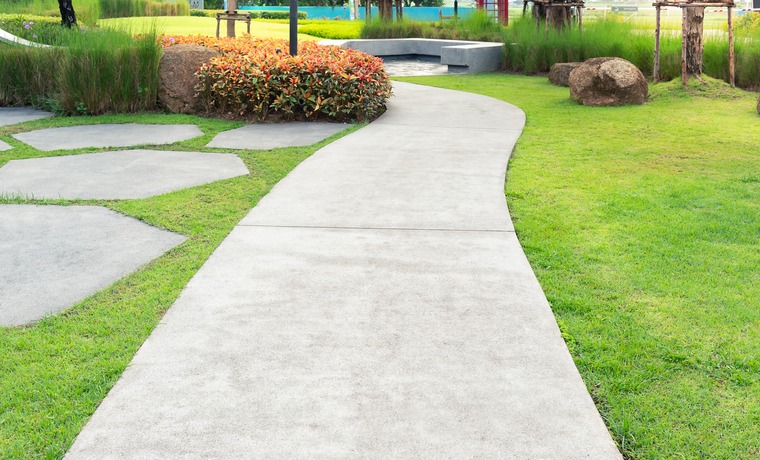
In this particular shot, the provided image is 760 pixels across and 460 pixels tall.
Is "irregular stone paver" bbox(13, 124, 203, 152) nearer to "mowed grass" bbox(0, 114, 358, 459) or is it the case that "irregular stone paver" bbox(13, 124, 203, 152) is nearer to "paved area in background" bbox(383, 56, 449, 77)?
"mowed grass" bbox(0, 114, 358, 459)

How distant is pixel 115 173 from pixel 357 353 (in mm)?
3408

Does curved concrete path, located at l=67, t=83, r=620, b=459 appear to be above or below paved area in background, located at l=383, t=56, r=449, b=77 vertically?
below

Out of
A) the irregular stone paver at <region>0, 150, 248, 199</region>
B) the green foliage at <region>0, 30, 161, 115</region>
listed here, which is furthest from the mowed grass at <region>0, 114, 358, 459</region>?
the green foliage at <region>0, 30, 161, 115</region>

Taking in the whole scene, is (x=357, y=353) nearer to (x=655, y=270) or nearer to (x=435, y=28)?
(x=655, y=270)

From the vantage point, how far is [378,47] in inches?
774

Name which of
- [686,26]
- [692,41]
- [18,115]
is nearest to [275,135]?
[18,115]

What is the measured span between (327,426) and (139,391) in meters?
0.64

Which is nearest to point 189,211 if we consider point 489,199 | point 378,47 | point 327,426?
point 489,199

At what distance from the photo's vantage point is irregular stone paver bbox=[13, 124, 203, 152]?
6523mm

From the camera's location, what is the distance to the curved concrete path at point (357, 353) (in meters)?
2.11

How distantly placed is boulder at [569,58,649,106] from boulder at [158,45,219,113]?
485cm

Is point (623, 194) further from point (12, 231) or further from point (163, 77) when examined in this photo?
point (163, 77)

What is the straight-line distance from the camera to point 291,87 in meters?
7.92

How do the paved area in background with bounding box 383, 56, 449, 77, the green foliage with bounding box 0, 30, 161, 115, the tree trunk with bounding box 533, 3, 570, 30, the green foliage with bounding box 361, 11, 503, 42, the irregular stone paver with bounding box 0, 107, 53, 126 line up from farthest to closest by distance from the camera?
1. the green foliage with bounding box 361, 11, 503, 42
2. the tree trunk with bounding box 533, 3, 570, 30
3. the paved area in background with bounding box 383, 56, 449, 77
4. the green foliage with bounding box 0, 30, 161, 115
5. the irregular stone paver with bounding box 0, 107, 53, 126
